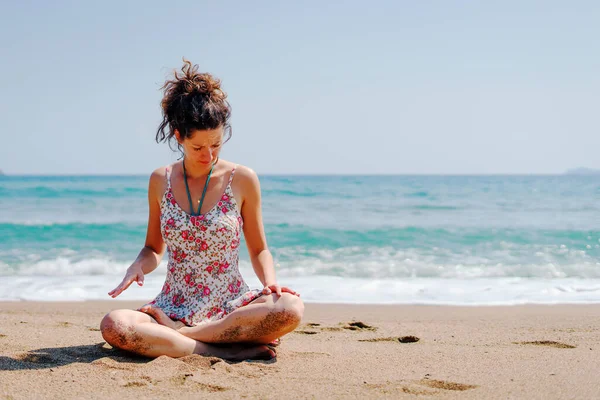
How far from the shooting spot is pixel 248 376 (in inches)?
123

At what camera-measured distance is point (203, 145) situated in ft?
11.3

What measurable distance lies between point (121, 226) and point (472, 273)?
1010 cm

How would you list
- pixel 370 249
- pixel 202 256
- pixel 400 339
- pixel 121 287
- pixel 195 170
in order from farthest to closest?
1. pixel 370 249
2. pixel 400 339
3. pixel 195 170
4. pixel 202 256
5. pixel 121 287

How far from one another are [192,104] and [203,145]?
24 cm

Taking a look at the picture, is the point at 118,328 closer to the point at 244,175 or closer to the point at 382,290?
the point at 244,175

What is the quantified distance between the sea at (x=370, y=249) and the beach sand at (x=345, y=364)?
6.47 feet

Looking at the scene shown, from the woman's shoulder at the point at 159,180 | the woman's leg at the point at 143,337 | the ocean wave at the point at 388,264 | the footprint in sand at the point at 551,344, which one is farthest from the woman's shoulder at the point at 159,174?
the ocean wave at the point at 388,264

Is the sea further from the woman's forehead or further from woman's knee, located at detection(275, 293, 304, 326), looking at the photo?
the woman's forehead

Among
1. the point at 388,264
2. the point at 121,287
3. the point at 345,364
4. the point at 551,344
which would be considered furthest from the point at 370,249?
the point at 121,287

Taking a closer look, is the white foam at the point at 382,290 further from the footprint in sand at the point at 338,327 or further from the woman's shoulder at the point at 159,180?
the woman's shoulder at the point at 159,180

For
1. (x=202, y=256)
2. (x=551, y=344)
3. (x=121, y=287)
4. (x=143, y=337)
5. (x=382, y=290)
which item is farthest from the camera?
(x=382, y=290)

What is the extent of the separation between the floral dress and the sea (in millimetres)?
3359

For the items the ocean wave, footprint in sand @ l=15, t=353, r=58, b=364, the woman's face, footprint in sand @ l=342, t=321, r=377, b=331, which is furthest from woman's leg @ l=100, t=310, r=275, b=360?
the ocean wave

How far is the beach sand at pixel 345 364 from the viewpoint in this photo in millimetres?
2869
